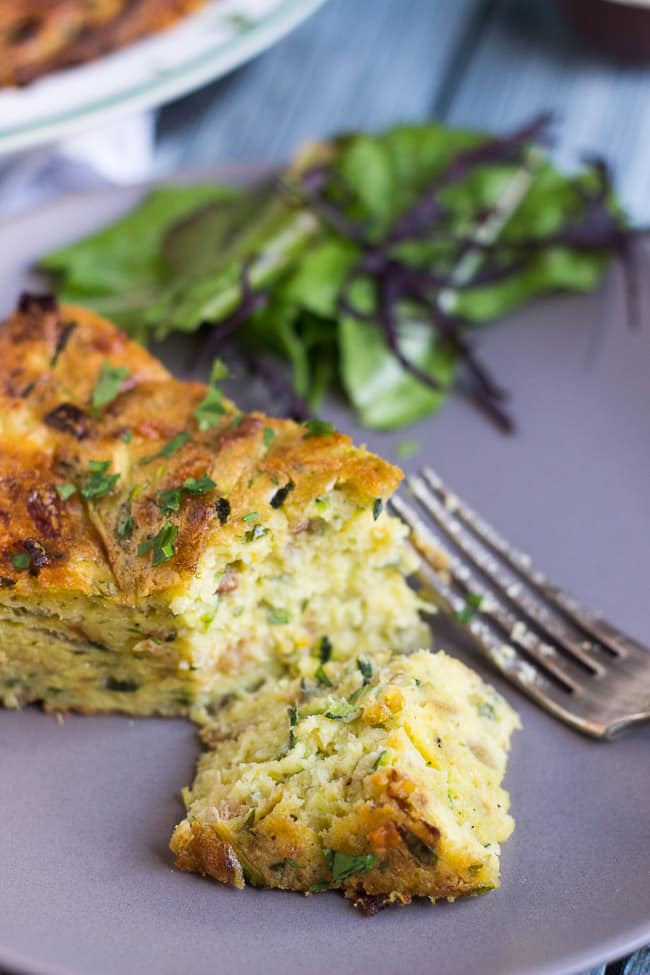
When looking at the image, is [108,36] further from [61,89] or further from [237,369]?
[237,369]

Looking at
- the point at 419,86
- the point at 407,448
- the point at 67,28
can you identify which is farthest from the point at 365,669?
the point at 419,86

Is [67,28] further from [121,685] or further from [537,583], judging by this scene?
[537,583]

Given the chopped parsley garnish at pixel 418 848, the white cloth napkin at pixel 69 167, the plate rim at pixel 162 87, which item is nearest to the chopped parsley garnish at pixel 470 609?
the chopped parsley garnish at pixel 418 848

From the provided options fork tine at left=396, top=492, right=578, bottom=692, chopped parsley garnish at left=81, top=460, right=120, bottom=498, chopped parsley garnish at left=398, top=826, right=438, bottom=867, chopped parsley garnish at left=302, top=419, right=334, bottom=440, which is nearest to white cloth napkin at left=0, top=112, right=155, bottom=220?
chopped parsley garnish at left=81, top=460, right=120, bottom=498

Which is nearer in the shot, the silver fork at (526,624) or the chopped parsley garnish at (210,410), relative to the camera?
the silver fork at (526,624)

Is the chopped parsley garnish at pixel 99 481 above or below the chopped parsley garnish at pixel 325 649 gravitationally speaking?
above

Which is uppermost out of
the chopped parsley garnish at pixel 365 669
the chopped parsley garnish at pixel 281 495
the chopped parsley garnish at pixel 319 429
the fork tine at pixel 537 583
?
the chopped parsley garnish at pixel 319 429

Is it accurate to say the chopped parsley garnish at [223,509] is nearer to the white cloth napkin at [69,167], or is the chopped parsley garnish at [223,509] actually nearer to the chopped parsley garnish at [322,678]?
the chopped parsley garnish at [322,678]

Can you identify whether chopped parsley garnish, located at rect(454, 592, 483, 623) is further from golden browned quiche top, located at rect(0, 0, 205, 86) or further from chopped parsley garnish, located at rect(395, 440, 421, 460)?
golden browned quiche top, located at rect(0, 0, 205, 86)
